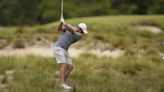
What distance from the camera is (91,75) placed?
13.1 meters

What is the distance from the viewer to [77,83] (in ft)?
39.7

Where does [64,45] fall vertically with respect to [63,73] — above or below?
above

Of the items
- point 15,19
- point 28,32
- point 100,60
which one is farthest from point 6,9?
point 100,60

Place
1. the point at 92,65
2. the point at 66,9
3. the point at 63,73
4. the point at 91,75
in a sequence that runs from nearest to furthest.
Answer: the point at 63,73, the point at 91,75, the point at 92,65, the point at 66,9

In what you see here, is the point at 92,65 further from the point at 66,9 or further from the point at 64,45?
the point at 66,9

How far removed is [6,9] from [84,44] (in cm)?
3548

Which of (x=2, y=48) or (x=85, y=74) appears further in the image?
(x=2, y=48)

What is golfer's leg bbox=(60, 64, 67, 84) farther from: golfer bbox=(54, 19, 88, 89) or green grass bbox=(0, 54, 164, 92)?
green grass bbox=(0, 54, 164, 92)

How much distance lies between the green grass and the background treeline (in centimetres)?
3194

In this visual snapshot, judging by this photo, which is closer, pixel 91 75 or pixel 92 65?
pixel 91 75

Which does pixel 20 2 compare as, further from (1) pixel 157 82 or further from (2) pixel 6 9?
(1) pixel 157 82

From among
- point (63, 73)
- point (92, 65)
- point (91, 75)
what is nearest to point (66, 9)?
point (92, 65)

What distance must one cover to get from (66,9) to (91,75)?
37.0 metres

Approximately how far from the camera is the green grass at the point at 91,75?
11211 millimetres
